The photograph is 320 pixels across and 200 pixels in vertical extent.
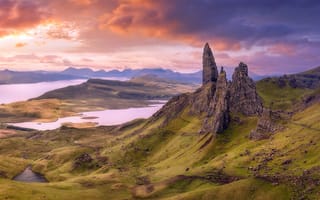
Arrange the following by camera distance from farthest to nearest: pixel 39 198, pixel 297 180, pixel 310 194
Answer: pixel 39 198 < pixel 297 180 < pixel 310 194

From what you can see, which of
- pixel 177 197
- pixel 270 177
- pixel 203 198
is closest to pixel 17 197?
pixel 177 197

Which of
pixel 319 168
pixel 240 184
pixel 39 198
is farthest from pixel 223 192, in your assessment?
pixel 39 198

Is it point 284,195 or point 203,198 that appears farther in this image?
point 203,198

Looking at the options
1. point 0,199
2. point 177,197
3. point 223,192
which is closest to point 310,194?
point 223,192

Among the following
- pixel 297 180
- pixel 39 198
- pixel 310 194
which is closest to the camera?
pixel 310 194

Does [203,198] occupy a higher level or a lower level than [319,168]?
lower

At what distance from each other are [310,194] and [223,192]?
4072cm

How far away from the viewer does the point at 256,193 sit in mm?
186375

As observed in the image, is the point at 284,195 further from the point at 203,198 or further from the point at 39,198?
the point at 39,198

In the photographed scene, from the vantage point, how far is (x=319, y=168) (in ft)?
618

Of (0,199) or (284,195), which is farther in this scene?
(0,199)

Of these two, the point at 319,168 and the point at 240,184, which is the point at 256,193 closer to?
the point at 240,184

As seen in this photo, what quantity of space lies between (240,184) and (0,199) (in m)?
118

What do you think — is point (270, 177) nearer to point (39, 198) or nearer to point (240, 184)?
point (240, 184)
